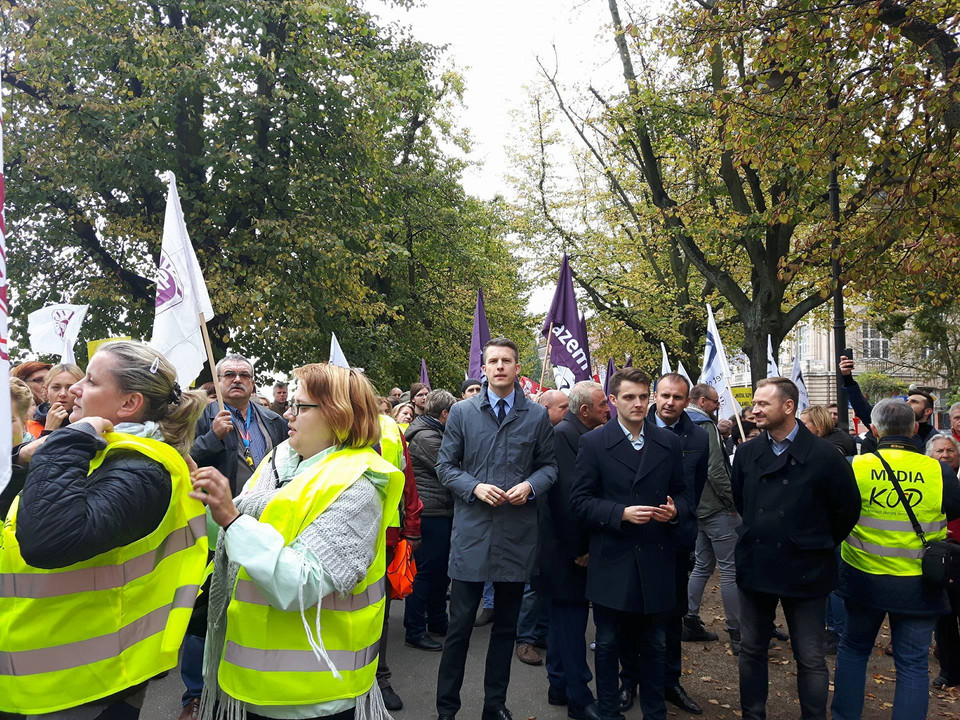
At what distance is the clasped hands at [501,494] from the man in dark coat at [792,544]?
130cm

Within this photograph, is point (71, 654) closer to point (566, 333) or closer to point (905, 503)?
point (905, 503)

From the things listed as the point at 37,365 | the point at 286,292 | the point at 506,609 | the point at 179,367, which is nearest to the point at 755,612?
the point at 506,609

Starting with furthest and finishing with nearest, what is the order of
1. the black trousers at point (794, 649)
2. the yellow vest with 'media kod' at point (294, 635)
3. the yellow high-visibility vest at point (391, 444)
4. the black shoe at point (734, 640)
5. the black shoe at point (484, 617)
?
1. the black shoe at point (484, 617)
2. the black shoe at point (734, 640)
3. the yellow high-visibility vest at point (391, 444)
4. the black trousers at point (794, 649)
5. the yellow vest with 'media kod' at point (294, 635)

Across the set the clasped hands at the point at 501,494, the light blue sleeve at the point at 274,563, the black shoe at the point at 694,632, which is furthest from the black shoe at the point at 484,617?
the light blue sleeve at the point at 274,563

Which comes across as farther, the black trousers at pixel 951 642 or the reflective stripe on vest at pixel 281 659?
the black trousers at pixel 951 642

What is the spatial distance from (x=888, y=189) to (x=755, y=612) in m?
6.67

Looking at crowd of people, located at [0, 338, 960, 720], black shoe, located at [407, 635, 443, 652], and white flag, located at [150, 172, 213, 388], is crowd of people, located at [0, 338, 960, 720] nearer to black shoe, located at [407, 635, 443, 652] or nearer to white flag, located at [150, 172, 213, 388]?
black shoe, located at [407, 635, 443, 652]

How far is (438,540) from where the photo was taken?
7016 millimetres

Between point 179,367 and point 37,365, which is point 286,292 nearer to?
point 37,365

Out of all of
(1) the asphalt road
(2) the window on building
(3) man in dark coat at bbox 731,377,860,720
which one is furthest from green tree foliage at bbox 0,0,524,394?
(2) the window on building

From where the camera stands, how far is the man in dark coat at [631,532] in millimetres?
4539

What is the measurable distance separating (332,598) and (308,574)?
245 millimetres

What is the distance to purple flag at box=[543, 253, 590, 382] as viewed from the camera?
27.6ft

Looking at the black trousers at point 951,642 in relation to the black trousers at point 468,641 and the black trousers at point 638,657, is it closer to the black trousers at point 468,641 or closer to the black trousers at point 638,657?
the black trousers at point 638,657
